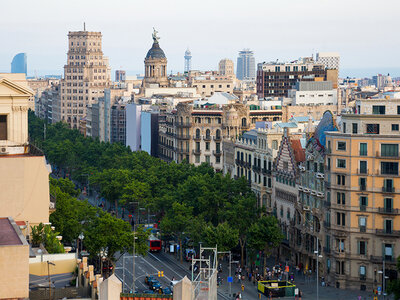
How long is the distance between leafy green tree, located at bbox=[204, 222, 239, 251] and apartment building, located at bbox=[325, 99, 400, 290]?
49.5 feet

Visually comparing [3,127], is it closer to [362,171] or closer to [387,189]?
[362,171]

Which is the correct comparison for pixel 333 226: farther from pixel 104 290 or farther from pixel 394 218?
pixel 104 290

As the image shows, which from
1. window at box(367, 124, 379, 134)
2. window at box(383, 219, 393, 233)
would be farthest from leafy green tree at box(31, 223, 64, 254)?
window at box(367, 124, 379, 134)

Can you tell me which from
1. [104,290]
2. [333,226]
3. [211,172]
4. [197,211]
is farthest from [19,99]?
[211,172]

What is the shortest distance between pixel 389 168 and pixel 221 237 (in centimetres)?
2583

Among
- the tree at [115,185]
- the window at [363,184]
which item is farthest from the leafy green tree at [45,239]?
the tree at [115,185]

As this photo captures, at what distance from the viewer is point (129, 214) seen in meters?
184

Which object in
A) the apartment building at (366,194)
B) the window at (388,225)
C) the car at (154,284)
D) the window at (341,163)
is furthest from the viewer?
the window at (341,163)

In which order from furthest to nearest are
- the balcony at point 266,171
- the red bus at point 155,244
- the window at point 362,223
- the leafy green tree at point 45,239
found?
the red bus at point 155,244 < the balcony at point 266,171 < the window at point 362,223 < the leafy green tree at point 45,239

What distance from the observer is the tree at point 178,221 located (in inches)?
5753

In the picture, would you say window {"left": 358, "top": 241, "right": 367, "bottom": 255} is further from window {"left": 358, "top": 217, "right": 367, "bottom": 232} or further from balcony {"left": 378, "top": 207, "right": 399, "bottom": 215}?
balcony {"left": 378, "top": 207, "right": 399, "bottom": 215}

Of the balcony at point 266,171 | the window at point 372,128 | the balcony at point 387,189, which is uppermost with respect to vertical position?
the window at point 372,128

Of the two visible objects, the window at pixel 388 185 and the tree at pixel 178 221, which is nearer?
the window at pixel 388 185

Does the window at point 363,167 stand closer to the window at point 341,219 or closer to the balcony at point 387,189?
the balcony at point 387,189
